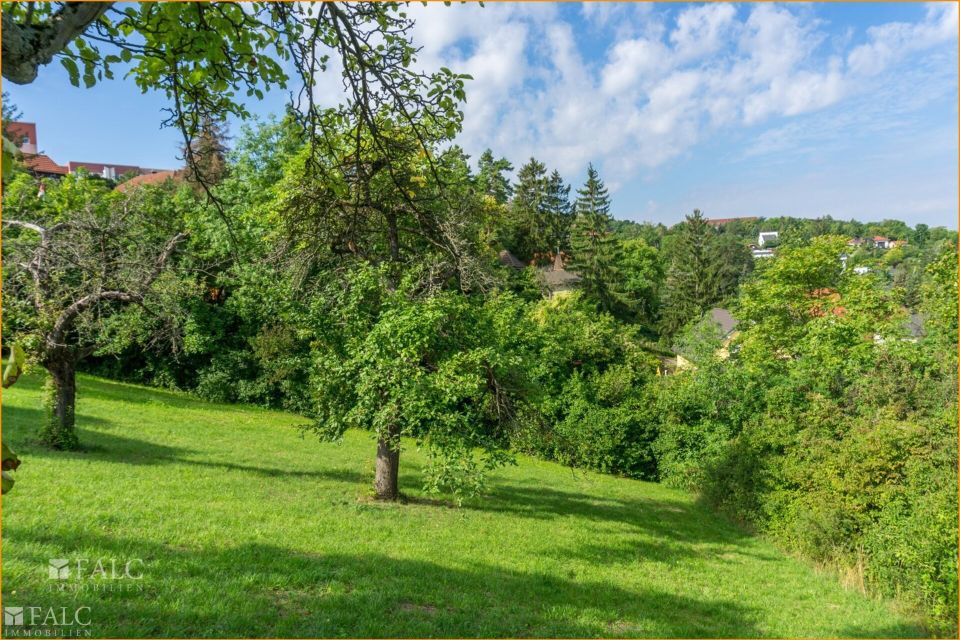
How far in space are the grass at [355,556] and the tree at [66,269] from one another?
1.59 metres

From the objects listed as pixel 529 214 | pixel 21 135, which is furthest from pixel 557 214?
pixel 21 135

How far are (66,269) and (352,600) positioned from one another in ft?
26.2

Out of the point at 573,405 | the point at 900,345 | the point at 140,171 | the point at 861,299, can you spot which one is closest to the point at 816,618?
the point at 900,345

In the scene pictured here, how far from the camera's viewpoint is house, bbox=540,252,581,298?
43375mm

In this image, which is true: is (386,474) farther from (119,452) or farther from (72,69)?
(72,69)

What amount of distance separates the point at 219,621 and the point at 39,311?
7.24 meters

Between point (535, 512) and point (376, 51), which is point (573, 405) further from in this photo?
point (376, 51)

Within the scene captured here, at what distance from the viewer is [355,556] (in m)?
6.67

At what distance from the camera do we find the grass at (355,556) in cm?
482

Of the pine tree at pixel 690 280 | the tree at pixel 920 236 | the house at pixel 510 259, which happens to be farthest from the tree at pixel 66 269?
the tree at pixel 920 236
